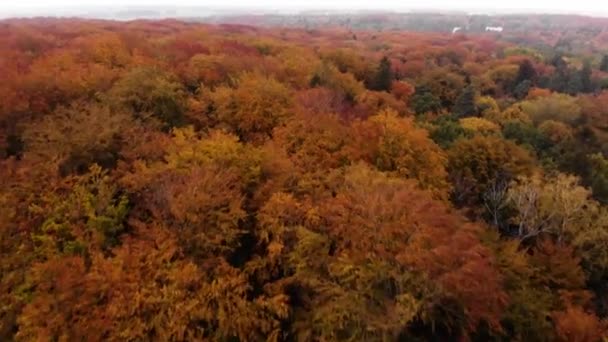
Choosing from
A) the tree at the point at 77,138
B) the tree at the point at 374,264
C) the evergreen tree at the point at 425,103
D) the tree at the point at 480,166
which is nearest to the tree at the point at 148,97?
the tree at the point at 77,138

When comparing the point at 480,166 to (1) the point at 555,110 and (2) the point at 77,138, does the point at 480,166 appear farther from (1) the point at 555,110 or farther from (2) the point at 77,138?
(2) the point at 77,138

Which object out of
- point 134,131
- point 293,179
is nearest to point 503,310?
point 293,179

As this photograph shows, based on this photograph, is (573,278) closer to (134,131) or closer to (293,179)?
(293,179)

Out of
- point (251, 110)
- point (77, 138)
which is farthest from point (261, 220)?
point (251, 110)

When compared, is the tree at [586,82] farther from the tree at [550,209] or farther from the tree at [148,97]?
the tree at [148,97]

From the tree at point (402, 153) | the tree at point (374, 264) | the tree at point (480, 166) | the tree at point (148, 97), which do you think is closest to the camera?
the tree at point (374, 264)
